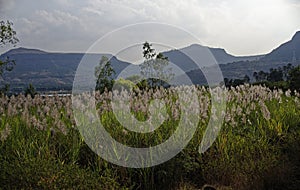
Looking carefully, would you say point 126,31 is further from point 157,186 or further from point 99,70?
point 99,70

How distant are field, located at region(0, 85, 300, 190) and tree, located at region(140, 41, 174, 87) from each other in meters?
3.59

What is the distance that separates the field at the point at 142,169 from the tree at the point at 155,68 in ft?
11.8

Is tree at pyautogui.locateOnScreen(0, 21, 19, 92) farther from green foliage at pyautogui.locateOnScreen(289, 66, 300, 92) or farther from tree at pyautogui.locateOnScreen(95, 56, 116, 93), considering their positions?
green foliage at pyautogui.locateOnScreen(289, 66, 300, 92)

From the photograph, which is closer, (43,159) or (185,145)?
(43,159)

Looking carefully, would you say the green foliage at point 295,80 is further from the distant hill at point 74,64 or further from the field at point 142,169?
the field at point 142,169

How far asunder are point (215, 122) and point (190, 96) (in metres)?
0.83

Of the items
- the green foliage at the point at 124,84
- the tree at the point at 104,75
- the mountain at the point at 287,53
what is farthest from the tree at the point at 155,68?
the mountain at the point at 287,53

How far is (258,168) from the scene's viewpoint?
4.15 meters

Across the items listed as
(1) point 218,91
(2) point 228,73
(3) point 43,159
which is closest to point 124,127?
(3) point 43,159

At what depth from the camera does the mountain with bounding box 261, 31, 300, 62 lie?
54375mm

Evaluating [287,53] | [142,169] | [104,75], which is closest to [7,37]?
[104,75]

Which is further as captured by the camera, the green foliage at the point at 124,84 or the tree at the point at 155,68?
the tree at the point at 155,68

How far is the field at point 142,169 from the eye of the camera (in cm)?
331

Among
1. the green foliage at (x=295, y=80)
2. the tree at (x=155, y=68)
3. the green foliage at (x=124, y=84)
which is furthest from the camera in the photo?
the green foliage at (x=295, y=80)
